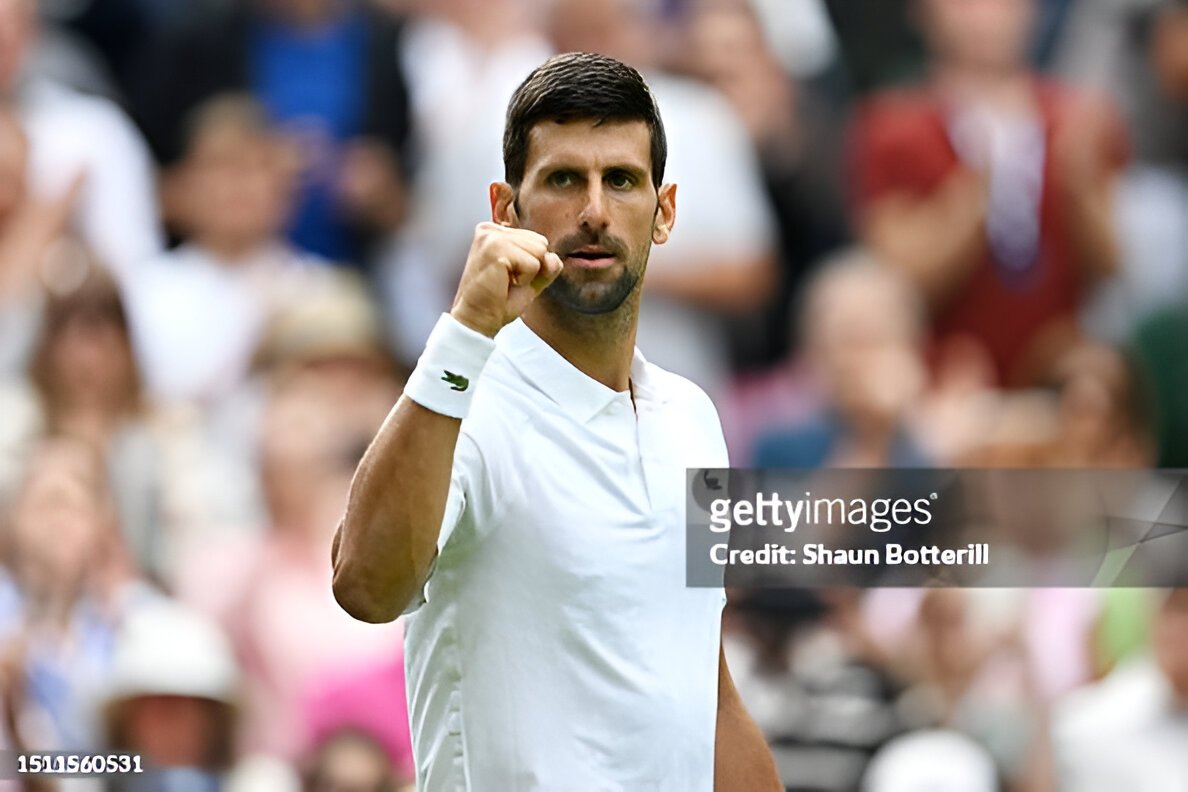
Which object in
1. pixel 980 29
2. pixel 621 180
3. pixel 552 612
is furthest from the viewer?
pixel 980 29

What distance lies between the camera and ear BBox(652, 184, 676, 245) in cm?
278

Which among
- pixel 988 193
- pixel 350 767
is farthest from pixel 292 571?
pixel 988 193

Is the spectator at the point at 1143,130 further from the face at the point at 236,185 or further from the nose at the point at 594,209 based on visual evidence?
Result: the nose at the point at 594,209

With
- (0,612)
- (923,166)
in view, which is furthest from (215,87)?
(923,166)

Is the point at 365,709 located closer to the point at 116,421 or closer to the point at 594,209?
the point at 116,421

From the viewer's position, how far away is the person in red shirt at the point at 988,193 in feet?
18.6

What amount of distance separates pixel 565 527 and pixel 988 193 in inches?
136

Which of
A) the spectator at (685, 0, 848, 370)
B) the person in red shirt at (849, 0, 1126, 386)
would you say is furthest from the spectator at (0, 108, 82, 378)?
the person in red shirt at (849, 0, 1126, 386)

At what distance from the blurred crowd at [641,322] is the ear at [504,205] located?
2814 mm

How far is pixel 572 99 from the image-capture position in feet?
8.52

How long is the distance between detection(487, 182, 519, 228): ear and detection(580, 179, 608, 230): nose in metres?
0.12

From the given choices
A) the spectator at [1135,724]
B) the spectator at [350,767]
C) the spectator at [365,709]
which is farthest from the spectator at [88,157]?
the spectator at [1135,724]

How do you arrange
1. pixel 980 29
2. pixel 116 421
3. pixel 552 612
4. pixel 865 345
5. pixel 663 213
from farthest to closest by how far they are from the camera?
pixel 980 29 → pixel 865 345 → pixel 116 421 → pixel 663 213 → pixel 552 612

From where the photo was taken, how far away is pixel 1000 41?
5.76 m
